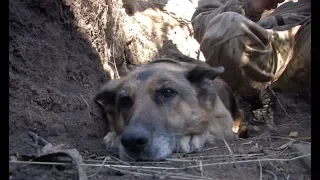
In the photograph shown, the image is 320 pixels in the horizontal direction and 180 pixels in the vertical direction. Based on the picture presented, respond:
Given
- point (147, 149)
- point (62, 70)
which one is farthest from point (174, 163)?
point (62, 70)

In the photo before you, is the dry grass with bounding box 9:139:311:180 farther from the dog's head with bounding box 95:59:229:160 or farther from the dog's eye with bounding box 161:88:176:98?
the dog's eye with bounding box 161:88:176:98

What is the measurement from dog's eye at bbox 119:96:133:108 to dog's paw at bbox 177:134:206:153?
0.52 meters

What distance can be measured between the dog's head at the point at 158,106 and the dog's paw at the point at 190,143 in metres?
0.04

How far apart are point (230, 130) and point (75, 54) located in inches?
72.4

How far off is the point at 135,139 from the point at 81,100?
1376 mm

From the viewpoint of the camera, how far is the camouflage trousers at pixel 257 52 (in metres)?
3.87

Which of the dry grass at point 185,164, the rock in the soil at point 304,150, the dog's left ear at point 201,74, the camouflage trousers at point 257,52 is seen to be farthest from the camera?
the camouflage trousers at point 257,52

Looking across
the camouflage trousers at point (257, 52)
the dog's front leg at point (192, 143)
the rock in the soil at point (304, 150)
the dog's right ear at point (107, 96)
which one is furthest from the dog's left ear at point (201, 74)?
the rock in the soil at point (304, 150)

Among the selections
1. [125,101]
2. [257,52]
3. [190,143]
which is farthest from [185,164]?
[257,52]

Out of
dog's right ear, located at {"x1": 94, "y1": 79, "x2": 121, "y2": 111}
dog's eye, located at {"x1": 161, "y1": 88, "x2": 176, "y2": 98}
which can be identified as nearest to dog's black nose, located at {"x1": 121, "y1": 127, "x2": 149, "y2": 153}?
dog's eye, located at {"x1": 161, "y1": 88, "x2": 176, "y2": 98}

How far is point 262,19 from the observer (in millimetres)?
4770

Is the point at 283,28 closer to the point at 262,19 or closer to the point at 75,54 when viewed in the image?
the point at 262,19

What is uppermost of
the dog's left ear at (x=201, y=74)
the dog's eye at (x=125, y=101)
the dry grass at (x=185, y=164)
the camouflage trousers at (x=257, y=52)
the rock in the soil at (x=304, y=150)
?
the camouflage trousers at (x=257, y=52)

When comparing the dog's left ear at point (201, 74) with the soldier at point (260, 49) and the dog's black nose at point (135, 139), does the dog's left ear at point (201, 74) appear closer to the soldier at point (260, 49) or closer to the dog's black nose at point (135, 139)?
the soldier at point (260, 49)
